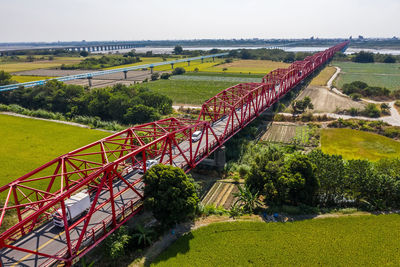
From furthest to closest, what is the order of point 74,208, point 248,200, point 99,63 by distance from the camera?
point 99,63 < point 248,200 < point 74,208

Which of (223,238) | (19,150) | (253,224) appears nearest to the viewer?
(223,238)

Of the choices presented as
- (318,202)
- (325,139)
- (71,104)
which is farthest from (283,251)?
(71,104)

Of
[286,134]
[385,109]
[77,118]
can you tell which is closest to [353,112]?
[385,109]

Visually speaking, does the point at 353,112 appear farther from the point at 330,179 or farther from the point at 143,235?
the point at 143,235

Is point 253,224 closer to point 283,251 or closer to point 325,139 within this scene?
point 283,251

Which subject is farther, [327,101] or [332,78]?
[332,78]

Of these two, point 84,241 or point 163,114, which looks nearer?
point 84,241
